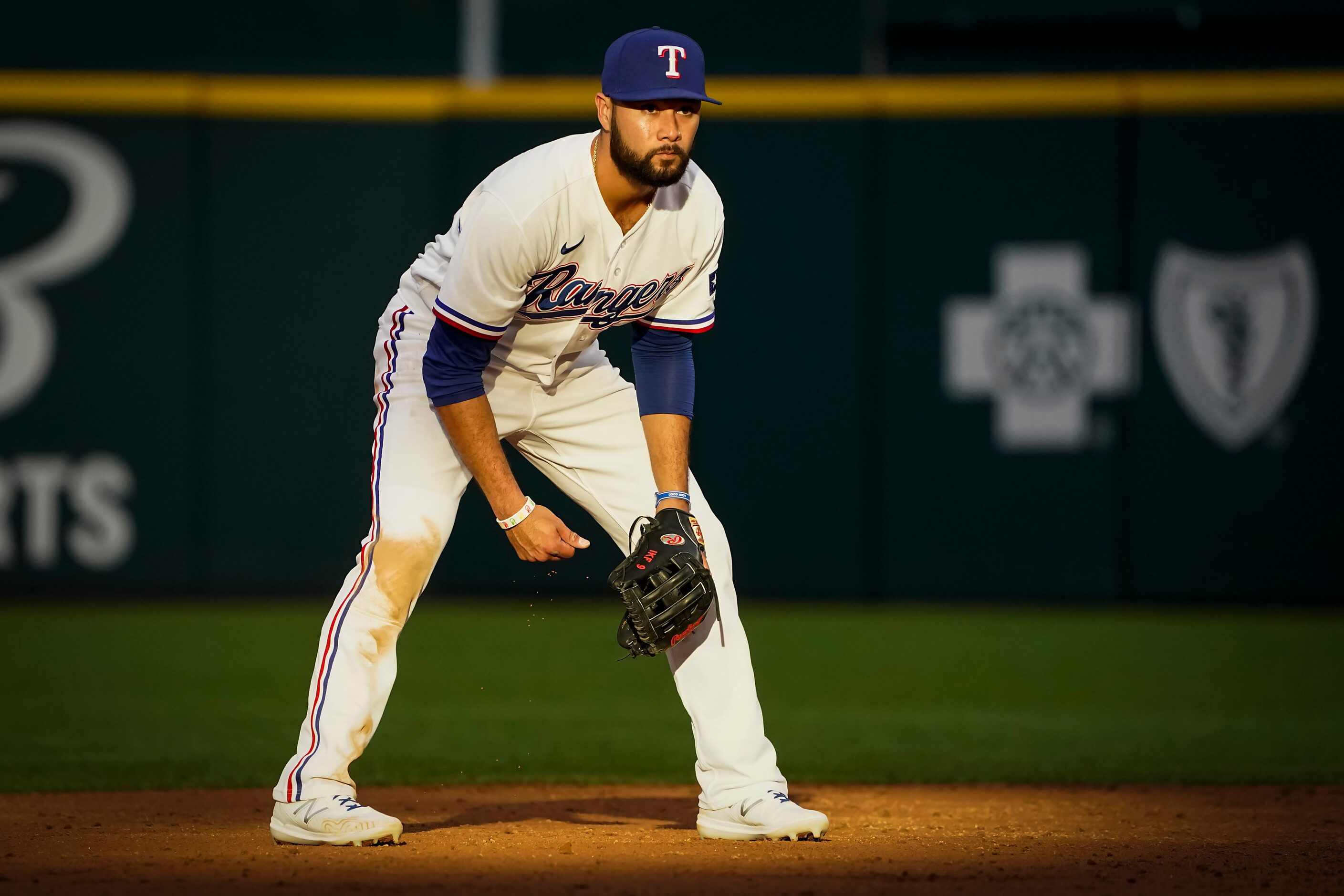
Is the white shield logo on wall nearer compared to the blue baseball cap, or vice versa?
the blue baseball cap

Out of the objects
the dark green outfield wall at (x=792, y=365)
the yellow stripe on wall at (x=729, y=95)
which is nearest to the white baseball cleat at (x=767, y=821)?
the dark green outfield wall at (x=792, y=365)

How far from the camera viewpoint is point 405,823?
4.21 metres

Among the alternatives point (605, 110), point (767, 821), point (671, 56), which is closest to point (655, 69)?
point (671, 56)

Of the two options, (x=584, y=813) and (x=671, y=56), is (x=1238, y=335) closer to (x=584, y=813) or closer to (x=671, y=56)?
(x=584, y=813)

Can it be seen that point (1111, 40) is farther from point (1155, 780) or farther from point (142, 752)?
point (142, 752)

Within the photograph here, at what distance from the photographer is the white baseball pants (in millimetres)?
3756

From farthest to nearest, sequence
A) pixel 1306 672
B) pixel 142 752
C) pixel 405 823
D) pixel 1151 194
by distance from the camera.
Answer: pixel 1151 194 < pixel 1306 672 < pixel 142 752 < pixel 405 823

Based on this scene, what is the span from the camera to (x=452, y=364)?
12.2 feet

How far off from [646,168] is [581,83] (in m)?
6.29

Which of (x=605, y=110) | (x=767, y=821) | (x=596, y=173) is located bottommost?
(x=767, y=821)

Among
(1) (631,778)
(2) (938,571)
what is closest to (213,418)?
(2) (938,571)

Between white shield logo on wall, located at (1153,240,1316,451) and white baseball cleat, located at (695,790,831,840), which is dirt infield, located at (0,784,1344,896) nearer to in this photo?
white baseball cleat, located at (695,790,831,840)

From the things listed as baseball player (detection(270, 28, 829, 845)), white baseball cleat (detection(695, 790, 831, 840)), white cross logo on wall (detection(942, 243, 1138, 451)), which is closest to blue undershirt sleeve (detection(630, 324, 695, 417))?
baseball player (detection(270, 28, 829, 845))

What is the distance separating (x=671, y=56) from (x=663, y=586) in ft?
3.84
